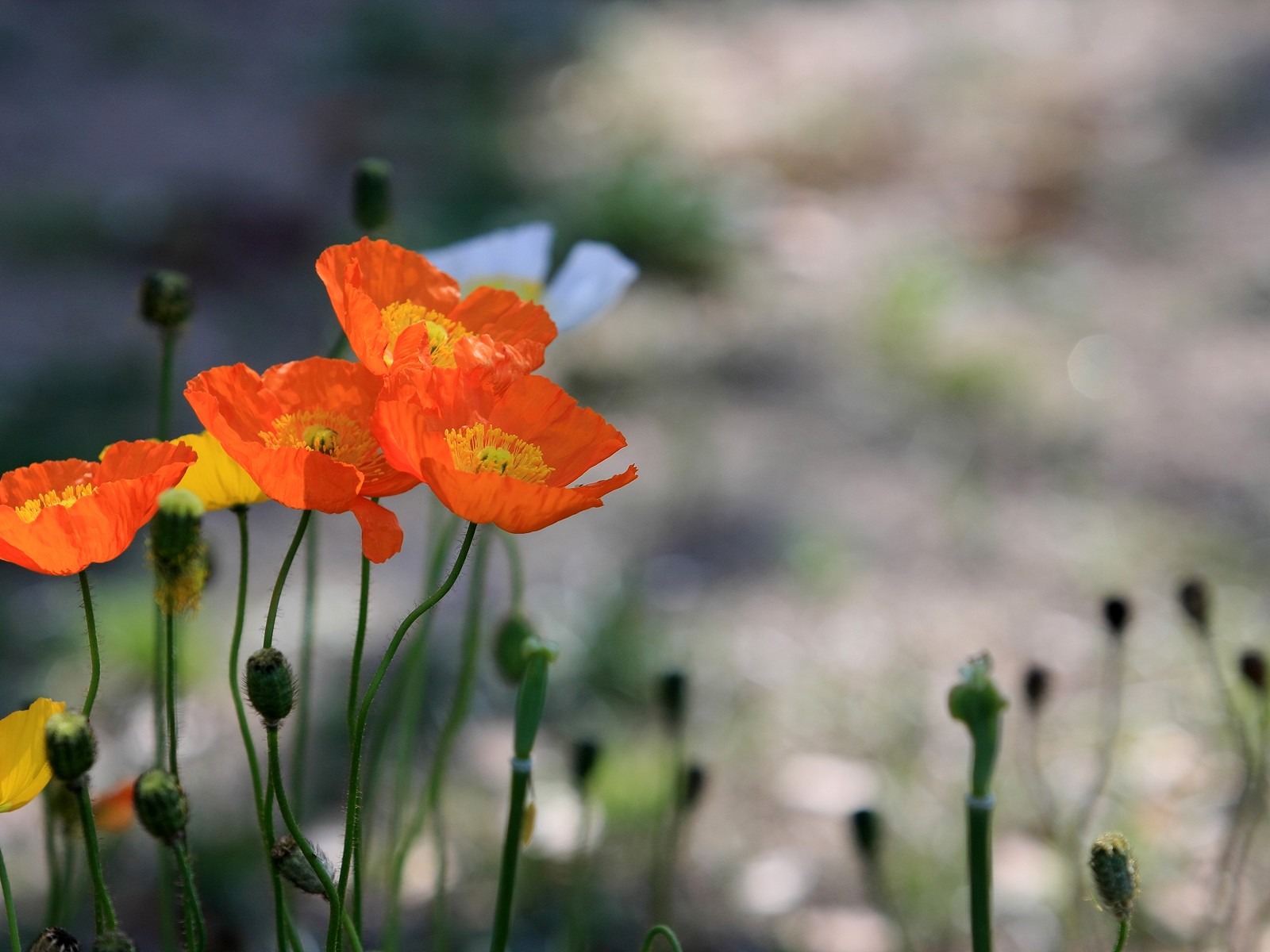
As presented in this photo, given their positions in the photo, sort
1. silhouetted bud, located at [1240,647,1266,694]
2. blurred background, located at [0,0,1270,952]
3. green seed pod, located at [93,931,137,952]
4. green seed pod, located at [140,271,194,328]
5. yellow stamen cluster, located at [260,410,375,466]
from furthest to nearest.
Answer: blurred background, located at [0,0,1270,952], silhouetted bud, located at [1240,647,1266,694], green seed pod, located at [140,271,194,328], yellow stamen cluster, located at [260,410,375,466], green seed pod, located at [93,931,137,952]

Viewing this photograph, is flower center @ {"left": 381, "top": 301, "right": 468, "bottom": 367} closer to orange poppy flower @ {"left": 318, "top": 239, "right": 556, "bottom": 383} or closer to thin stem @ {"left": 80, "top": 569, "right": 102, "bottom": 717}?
orange poppy flower @ {"left": 318, "top": 239, "right": 556, "bottom": 383}

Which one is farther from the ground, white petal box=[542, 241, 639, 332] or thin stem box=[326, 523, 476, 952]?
white petal box=[542, 241, 639, 332]

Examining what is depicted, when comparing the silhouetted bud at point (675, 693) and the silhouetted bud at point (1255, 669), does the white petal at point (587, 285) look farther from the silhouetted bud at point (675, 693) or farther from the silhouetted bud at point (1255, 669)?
the silhouetted bud at point (1255, 669)

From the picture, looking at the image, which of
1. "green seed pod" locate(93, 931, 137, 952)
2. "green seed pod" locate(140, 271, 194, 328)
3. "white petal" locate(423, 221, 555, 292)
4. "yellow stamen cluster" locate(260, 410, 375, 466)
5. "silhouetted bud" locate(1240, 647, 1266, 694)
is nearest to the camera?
"green seed pod" locate(93, 931, 137, 952)

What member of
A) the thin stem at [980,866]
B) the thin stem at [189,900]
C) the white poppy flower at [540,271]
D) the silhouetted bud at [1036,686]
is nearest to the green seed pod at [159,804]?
the thin stem at [189,900]

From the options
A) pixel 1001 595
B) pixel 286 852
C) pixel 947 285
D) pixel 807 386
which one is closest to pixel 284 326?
pixel 807 386

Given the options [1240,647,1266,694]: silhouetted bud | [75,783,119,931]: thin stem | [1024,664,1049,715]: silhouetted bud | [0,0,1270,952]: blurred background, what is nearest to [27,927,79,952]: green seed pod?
[75,783,119,931]: thin stem

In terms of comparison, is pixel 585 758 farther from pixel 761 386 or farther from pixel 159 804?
pixel 761 386

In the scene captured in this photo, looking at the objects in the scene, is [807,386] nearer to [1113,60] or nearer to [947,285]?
[947,285]
